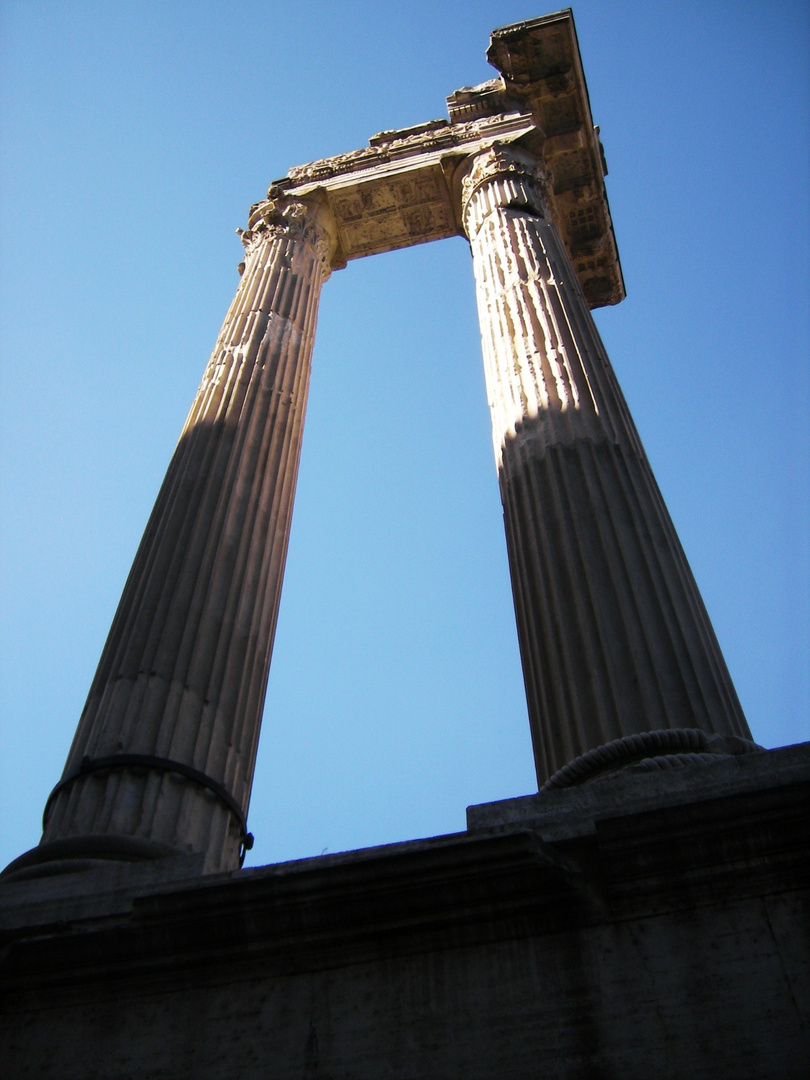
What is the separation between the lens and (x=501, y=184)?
2081 cm

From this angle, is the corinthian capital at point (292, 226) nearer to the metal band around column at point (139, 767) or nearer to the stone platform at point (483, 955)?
the metal band around column at point (139, 767)

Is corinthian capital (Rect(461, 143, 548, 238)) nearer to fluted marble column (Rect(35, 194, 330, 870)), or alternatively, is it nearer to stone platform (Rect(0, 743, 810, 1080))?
fluted marble column (Rect(35, 194, 330, 870))

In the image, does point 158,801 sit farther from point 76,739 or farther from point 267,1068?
point 267,1068

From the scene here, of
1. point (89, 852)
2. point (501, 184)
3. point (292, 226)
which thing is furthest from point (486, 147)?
point (89, 852)

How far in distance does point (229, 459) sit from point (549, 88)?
14304mm

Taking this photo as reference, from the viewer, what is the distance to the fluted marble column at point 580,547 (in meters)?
9.80

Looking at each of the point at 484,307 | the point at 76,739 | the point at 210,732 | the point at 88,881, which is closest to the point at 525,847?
the point at 88,881

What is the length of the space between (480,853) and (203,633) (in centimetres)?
597

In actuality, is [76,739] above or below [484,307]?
below

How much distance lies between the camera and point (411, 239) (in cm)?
2598

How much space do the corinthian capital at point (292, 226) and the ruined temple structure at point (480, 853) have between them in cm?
771

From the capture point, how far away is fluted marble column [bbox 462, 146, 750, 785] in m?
9.80

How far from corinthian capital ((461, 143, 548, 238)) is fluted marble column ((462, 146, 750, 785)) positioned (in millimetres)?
2967

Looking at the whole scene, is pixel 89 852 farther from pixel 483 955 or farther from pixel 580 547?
pixel 580 547
